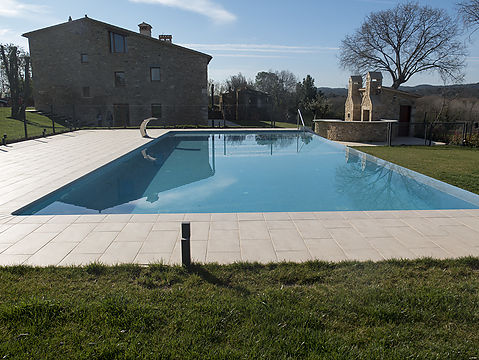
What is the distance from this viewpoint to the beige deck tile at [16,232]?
4.18 metres

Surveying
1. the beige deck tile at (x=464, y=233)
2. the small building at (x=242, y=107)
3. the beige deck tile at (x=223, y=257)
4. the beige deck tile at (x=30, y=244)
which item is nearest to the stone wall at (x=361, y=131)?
the beige deck tile at (x=464, y=233)

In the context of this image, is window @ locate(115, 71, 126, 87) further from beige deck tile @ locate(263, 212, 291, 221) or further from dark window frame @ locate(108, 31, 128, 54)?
beige deck tile @ locate(263, 212, 291, 221)

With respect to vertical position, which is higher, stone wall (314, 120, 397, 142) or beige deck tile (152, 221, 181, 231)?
stone wall (314, 120, 397, 142)

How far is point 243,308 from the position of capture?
2809mm

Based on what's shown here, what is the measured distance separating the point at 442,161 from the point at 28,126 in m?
19.0

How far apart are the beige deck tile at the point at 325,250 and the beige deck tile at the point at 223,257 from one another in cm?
82

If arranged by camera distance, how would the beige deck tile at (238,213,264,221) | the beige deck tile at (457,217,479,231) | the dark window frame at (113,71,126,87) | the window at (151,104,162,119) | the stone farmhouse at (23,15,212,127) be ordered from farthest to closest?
the window at (151,104,162,119), the dark window frame at (113,71,126,87), the stone farmhouse at (23,15,212,127), the beige deck tile at (238,213,264,221), the beige deck tile at (457,217,479,231)

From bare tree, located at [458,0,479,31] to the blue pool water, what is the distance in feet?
30.2

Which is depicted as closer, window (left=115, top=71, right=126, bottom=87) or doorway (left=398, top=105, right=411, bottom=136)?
doorway (left=398, top=105, right=411, bottom=136)

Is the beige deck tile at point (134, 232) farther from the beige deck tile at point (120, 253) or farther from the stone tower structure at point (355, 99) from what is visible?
the stone tower structure at point (355, 99)

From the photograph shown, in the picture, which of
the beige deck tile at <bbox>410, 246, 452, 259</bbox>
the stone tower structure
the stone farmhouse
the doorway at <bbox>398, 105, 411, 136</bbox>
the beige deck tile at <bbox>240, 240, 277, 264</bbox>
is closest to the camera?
the beige deck tile at <bbox>240, 240, 277, 264</bbox>

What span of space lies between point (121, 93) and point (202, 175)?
59.9 feet

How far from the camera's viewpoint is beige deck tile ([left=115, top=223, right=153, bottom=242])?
4215 mm

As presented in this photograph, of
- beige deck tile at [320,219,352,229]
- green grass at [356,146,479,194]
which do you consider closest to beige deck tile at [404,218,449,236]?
beige deck tile at [320,219,352,229]
